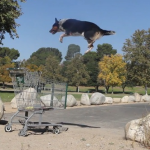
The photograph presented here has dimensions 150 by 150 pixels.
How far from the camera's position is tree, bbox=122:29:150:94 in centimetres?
4584

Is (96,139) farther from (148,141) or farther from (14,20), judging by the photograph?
(14,20)

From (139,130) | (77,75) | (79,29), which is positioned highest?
(79,29)

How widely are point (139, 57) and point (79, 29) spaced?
41.9 m

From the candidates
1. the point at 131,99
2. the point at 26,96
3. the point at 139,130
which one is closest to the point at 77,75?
the point at 131,99

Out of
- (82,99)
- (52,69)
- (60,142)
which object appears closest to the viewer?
(60,142)

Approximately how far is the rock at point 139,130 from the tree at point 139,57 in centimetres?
3865

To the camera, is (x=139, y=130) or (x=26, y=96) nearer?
(x=139, y=130)

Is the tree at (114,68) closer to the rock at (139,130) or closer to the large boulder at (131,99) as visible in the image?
the large boulder at (131,99)

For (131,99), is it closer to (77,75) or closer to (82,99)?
(82,99)

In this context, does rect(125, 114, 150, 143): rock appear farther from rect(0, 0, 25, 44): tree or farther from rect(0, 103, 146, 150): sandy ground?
rect(0, 0, 25, 44): tree

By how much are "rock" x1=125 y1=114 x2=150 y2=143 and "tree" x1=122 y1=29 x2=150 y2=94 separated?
3865 centimetres

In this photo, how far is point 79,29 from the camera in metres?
6.61

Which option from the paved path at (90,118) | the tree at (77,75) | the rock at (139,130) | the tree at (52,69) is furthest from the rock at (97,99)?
the tree at (77,75)

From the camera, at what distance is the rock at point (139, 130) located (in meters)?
6.84
